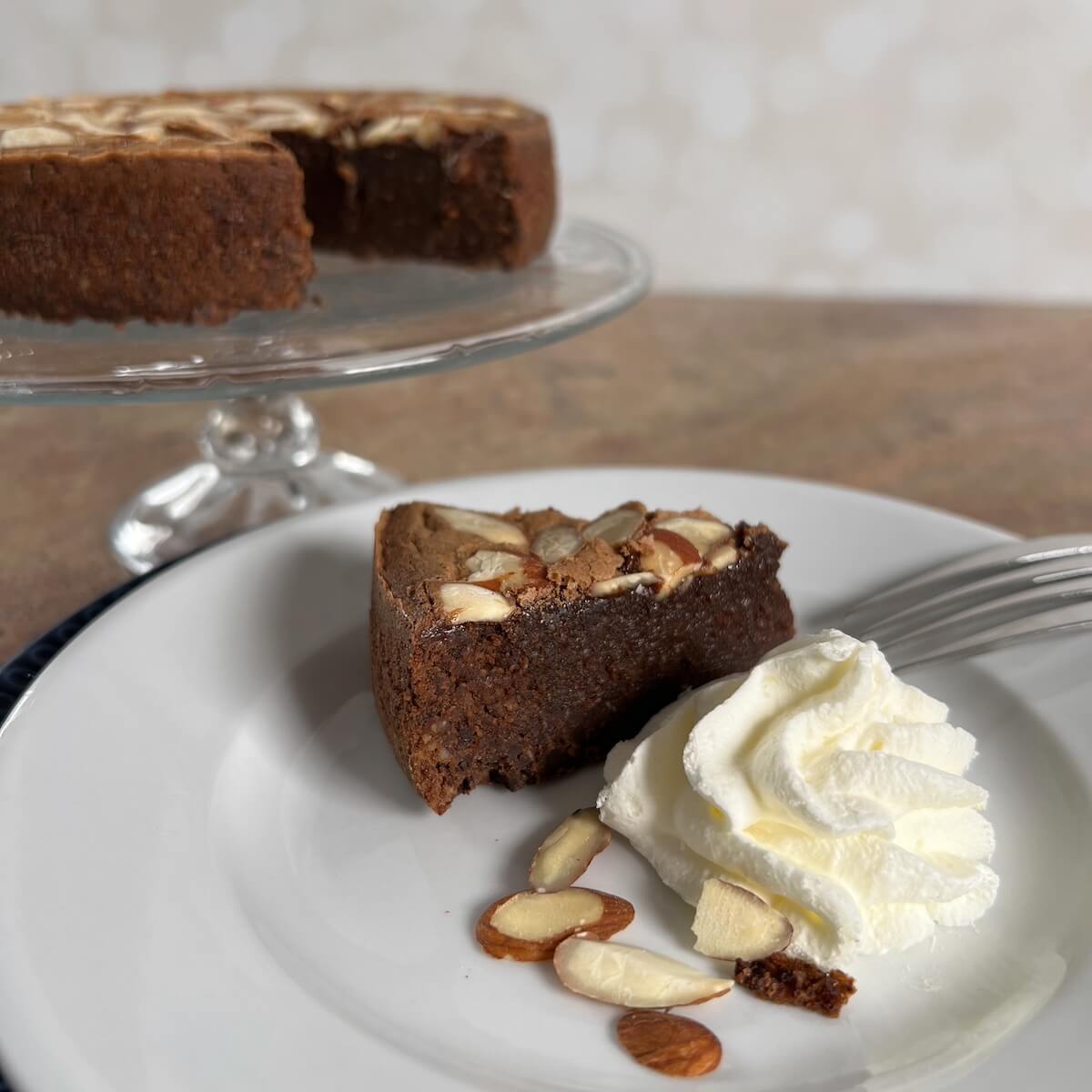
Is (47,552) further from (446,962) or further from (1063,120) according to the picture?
(1063,120)

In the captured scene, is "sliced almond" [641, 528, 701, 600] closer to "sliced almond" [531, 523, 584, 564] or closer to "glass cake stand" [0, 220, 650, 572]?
"sliced almond" [531, 523, 584, 564]

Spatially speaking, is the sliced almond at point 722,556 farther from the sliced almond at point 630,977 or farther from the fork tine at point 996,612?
the sliced almond at point 630,977

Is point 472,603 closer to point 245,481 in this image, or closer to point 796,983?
point 796,983

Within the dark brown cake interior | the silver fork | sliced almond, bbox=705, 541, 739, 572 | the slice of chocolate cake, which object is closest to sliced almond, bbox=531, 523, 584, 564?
the slice of chocolate cake

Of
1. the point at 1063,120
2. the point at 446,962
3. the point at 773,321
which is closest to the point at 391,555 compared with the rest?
the point at 446,962

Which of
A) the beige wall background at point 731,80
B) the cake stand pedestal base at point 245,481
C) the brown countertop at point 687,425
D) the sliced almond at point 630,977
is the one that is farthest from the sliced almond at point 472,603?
the beige wall background at point 731,80

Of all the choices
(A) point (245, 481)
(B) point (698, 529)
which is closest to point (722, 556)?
(B) point (698, 529)
